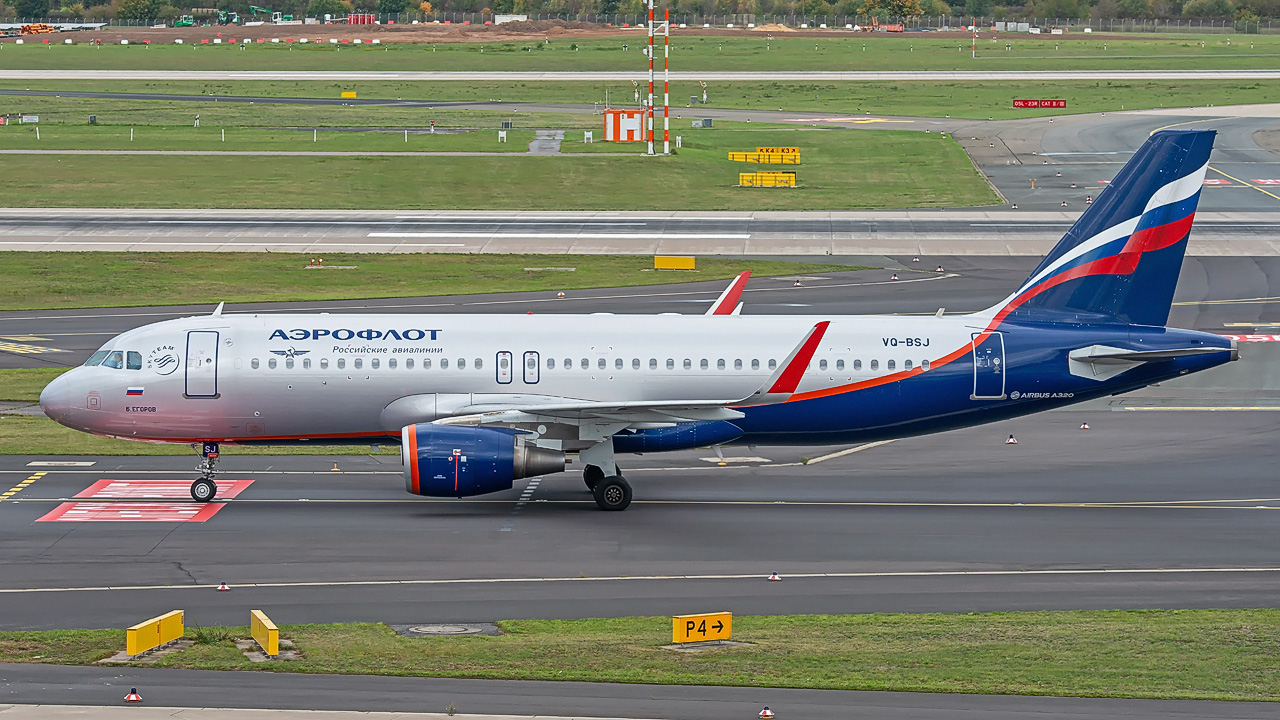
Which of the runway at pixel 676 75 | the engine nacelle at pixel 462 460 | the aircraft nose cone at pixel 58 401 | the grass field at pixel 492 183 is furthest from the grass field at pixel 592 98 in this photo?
the engine nacelle at pixel 462 460

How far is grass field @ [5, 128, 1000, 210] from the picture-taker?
95188mm

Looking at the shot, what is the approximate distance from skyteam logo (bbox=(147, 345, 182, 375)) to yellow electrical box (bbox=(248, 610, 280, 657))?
12.0m

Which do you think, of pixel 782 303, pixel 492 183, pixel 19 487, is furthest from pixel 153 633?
pixel 492 183

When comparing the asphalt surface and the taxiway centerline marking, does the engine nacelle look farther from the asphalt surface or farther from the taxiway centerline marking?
the asphalt surface

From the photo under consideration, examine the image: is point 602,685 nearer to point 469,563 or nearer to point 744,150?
point 469,563

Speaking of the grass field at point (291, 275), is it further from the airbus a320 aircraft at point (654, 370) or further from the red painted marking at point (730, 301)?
the airbus a320 aircraft at point (654, 370)

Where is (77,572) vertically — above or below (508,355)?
below

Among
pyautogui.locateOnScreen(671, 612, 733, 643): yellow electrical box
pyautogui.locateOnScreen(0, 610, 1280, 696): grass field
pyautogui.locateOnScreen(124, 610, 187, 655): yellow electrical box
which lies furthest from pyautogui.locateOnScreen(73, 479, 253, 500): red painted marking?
pyautogui.locateOnScreen(671, 612, 733, 643): yellow electrical box

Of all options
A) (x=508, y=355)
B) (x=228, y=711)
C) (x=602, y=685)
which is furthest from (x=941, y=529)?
(x=228, y=711)

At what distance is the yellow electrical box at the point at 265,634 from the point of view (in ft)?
78.7

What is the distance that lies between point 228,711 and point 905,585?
47.4ft

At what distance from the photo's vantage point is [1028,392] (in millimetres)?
36875

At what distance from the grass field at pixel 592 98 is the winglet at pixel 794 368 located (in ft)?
317

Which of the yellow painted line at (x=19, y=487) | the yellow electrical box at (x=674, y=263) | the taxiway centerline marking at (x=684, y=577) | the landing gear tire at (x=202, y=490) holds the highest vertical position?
the yellow electrical box at (x=674, y=263)
